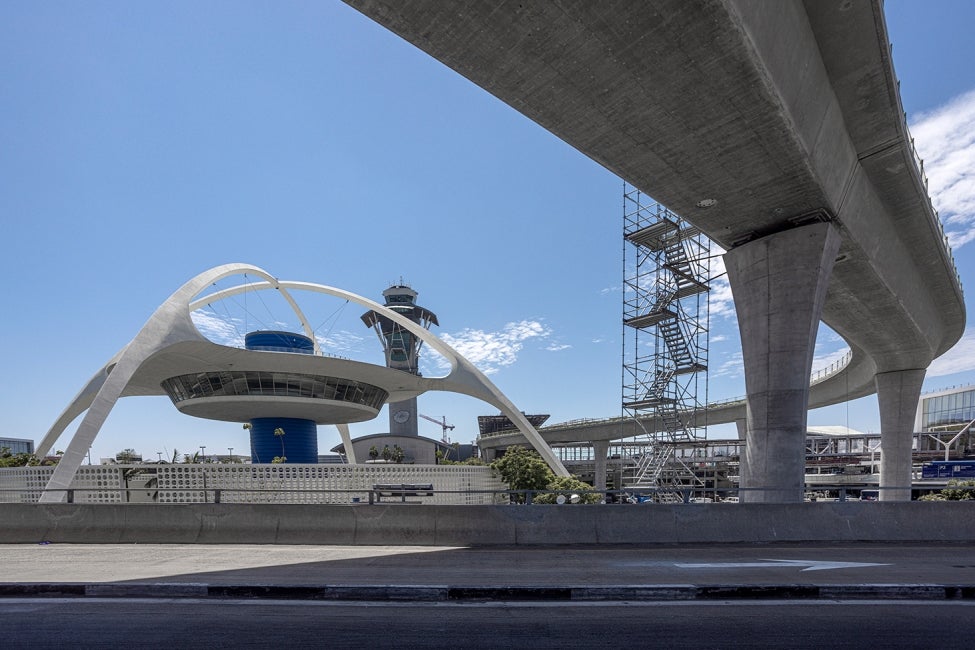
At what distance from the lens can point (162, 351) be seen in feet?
103

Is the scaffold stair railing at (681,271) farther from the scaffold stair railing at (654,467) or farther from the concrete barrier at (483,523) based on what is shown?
the concrete barrier at (483,523)

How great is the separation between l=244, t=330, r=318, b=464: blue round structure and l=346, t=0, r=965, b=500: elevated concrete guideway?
37.0 m

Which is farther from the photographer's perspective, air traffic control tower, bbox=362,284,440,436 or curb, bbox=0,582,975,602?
air traffic control tower, bbox=362,284,440,436

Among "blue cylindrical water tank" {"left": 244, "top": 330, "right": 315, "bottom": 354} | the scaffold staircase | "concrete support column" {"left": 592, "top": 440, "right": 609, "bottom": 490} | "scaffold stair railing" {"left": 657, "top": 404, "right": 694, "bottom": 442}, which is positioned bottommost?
"concrete support column" {"left": 592, "top": 440, "right": 609, "bottom": 490}

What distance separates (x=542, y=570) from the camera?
917 centimetres

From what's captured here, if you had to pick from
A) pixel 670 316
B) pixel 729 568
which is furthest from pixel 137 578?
pixel 670 316

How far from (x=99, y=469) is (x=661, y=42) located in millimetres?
27408

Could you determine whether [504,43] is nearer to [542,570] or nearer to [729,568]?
[542,570]

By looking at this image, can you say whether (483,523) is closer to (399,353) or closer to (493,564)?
(493,564)

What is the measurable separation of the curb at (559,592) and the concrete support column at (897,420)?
4067 cm

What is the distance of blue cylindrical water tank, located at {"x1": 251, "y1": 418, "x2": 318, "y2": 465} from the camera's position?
45.8m

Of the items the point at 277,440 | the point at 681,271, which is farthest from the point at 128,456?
the point at 681,271

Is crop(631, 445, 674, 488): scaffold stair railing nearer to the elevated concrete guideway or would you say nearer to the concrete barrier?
the elevated concrete guideway

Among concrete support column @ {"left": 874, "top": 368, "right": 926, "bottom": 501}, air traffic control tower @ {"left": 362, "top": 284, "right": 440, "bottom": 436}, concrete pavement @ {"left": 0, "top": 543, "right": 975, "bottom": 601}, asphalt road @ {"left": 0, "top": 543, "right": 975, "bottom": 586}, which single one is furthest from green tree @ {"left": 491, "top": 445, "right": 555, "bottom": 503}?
air traffic control tower @ {"left": 362, "top": 284, "right": 440, "bottom": 436}
